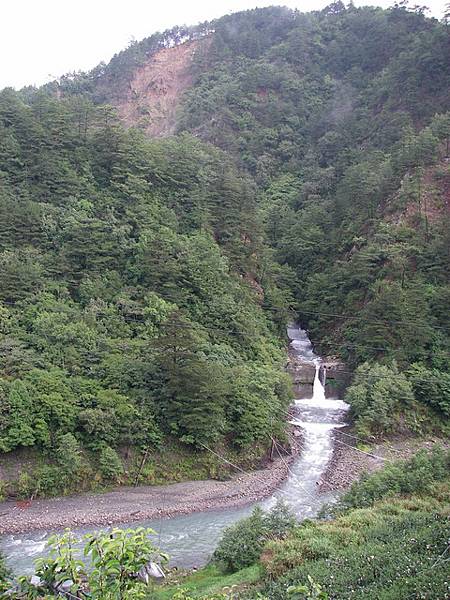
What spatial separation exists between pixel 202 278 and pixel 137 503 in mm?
14124

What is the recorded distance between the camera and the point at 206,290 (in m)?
30.9

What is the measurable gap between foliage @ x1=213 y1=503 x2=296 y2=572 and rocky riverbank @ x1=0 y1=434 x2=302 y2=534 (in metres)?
5.77

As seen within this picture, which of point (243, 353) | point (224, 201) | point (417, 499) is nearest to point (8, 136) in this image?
point (224, 201)

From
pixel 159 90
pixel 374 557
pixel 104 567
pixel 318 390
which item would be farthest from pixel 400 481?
pixel 159 90

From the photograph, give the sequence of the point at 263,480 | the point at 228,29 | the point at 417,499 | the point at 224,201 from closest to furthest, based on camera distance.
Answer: the point at 417,499, the point at 263,480, the point at 224,201, the point at 228,29

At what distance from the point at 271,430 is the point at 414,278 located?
15.2m

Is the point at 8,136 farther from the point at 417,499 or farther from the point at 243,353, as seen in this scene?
Answer: the point at 417,499

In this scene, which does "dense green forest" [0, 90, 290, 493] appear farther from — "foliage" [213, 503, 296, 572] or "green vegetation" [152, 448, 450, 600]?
"green vegetation" [152, 448, 450, 600]

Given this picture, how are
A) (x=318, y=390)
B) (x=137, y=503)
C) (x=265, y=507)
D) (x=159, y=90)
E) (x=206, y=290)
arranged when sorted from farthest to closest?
(x=159, y=90)
(x=318, y=390)
(x=206, y=290)
(x=265, y=507)
(x=137, y=503)

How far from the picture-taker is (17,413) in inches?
822

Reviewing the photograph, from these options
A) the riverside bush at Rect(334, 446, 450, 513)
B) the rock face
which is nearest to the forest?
the riverside bush at Rect(334, 446, 450, 513)

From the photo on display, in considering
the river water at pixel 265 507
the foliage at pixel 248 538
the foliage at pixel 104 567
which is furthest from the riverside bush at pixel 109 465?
the foliage at pixel 104 567

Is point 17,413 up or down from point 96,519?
up

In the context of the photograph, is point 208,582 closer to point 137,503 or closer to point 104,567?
point 137,503
